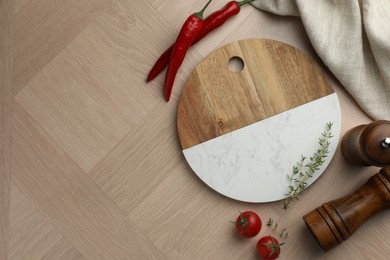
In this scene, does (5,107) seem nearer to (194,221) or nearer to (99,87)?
(99,87)

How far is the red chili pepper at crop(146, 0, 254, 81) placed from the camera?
1.04 meters

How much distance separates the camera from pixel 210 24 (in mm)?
1042

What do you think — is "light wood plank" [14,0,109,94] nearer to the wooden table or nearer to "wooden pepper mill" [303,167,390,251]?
the wooden table

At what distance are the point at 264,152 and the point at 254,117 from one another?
7 centimetres

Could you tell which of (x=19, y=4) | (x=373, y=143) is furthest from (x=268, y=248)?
(x=19, y=4)

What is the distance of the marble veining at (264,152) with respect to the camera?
101 cm

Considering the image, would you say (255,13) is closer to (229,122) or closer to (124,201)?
(229,122)

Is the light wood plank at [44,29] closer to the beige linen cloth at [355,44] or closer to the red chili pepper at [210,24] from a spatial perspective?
the red chili pepper at [210,24]

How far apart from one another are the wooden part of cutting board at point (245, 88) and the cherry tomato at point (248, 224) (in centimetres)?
17

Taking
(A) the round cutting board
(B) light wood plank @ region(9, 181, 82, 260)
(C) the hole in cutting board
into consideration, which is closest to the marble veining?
(A) the round cutting board

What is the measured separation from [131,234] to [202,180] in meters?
0.18

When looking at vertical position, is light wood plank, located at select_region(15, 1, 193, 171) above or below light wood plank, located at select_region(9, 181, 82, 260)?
above

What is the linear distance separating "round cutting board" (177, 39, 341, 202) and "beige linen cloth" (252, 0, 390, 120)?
42 millimetres

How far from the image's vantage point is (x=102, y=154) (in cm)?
105
